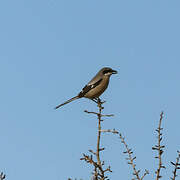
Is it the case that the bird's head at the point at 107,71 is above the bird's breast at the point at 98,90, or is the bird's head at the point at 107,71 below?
above

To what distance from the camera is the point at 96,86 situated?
9.88 meters

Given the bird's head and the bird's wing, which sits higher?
the bird's head

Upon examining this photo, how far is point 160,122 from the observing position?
11.1 feet

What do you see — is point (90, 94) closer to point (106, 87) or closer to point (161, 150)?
point (106, 87)

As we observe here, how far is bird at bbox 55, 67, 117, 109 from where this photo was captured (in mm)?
9766

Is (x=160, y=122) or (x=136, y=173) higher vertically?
(x=160, y=122)

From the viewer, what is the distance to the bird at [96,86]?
9766 mm

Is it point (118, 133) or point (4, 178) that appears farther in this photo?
point (118, 133)

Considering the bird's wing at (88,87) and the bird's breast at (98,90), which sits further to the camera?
the bird's wing at (88,87)

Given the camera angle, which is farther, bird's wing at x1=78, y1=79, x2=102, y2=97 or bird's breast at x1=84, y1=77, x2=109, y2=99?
bird's wing at x1=78, y1=79, x2=102, y2=97

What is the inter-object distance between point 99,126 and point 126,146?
17.7 inches

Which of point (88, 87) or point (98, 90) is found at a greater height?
point (88, 87)

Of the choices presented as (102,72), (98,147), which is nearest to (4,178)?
(98,147)

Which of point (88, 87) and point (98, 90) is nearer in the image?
point (98, 90)
